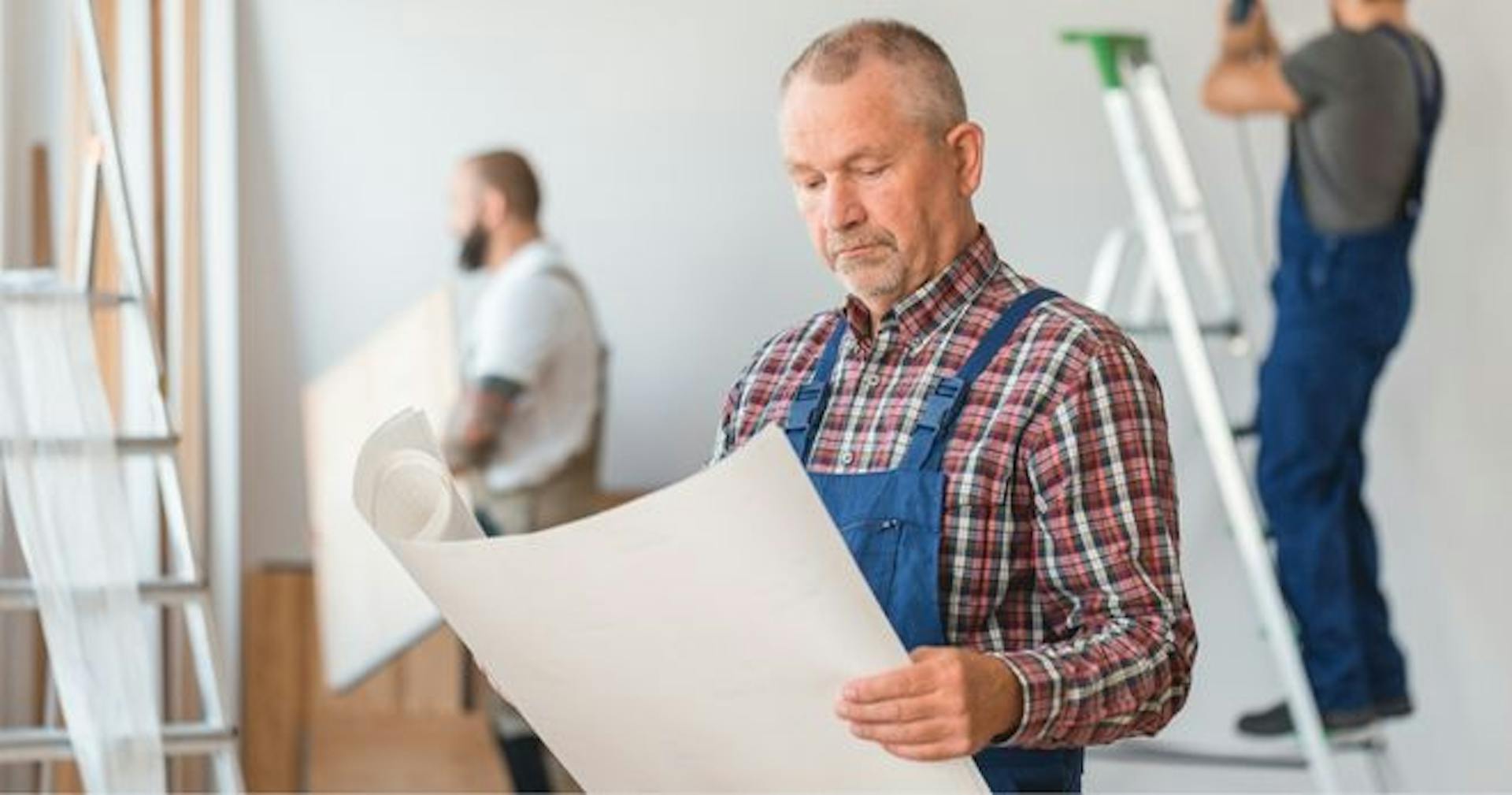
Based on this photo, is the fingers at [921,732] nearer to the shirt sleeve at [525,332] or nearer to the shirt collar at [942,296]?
the shirt collar at [942,296]

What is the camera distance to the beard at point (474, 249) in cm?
495

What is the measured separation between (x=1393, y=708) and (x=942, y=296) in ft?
9.67

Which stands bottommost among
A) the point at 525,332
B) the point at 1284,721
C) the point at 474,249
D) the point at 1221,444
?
the point at 1284,721

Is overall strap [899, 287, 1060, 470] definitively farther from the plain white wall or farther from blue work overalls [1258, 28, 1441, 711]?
the plain white wall

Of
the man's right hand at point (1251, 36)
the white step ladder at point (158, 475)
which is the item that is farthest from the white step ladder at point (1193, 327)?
the white step ladder at point (158, 475)

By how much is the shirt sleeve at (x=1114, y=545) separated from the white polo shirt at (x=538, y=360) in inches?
125

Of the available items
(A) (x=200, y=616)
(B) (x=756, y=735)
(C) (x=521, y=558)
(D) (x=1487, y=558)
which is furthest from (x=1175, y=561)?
(D) (x=1487, y=558)

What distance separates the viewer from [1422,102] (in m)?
4.52

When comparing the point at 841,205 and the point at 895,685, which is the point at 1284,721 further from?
the point at 895,685

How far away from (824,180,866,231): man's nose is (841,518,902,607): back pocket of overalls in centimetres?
19

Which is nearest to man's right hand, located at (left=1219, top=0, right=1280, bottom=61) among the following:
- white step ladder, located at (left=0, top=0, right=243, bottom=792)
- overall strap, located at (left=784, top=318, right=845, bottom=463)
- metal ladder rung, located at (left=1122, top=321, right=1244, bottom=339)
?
metal ladder rung, located at (left=1122, top=321, right=1244, bottom=339)

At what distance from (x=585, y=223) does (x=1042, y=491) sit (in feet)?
12.4

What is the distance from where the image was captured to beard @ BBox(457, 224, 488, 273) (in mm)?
4949

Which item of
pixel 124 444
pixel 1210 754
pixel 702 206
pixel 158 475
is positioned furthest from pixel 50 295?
pixel 1210 754
